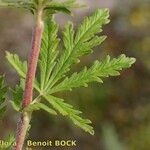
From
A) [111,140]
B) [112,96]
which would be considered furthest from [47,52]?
[112,96]

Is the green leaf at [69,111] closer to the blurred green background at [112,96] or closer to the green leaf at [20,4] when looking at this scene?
the green leaf at [20,4]

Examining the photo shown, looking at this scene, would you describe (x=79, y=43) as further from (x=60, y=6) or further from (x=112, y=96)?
(x=112, y=96)

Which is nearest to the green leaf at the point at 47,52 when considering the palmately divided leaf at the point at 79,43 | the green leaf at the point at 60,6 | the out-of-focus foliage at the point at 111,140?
the palmately divided leaf at the point at 79,43

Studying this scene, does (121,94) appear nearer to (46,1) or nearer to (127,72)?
(127,72)

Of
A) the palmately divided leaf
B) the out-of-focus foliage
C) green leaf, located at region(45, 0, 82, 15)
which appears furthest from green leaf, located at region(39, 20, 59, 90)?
the out-of-focus foliage

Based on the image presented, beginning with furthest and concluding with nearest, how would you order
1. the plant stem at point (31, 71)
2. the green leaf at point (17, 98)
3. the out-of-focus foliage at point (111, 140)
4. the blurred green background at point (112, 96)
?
the blurred green background at point (112, 96), the out-of-focus foliage at point (111, 140), the green leaf at point (17, 98), the plant stem at point (31, 71)
